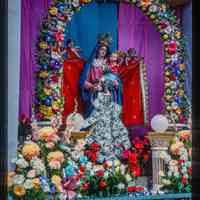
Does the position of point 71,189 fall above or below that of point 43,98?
below

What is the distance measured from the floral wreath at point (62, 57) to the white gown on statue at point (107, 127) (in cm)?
64

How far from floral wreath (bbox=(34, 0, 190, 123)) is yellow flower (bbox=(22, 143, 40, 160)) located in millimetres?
1636

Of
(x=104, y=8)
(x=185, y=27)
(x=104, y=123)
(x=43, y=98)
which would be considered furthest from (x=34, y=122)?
(x=185, y=27)

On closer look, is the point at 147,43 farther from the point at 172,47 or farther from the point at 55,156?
the point at 55,156

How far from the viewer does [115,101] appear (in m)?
6.95

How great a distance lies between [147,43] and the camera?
7.52 m

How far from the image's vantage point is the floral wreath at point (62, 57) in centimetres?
618

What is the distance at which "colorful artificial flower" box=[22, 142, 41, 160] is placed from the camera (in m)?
4.36

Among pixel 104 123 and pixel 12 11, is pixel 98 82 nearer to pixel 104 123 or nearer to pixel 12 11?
pixel 104 123

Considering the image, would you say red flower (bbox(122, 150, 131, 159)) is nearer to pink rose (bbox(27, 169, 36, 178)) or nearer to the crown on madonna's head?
the crown on madonna's head

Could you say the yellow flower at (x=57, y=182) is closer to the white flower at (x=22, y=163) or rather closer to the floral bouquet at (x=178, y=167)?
the white flower at (x=22, y=163)

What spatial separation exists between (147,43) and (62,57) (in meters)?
1.66

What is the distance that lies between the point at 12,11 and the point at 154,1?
2283mm
